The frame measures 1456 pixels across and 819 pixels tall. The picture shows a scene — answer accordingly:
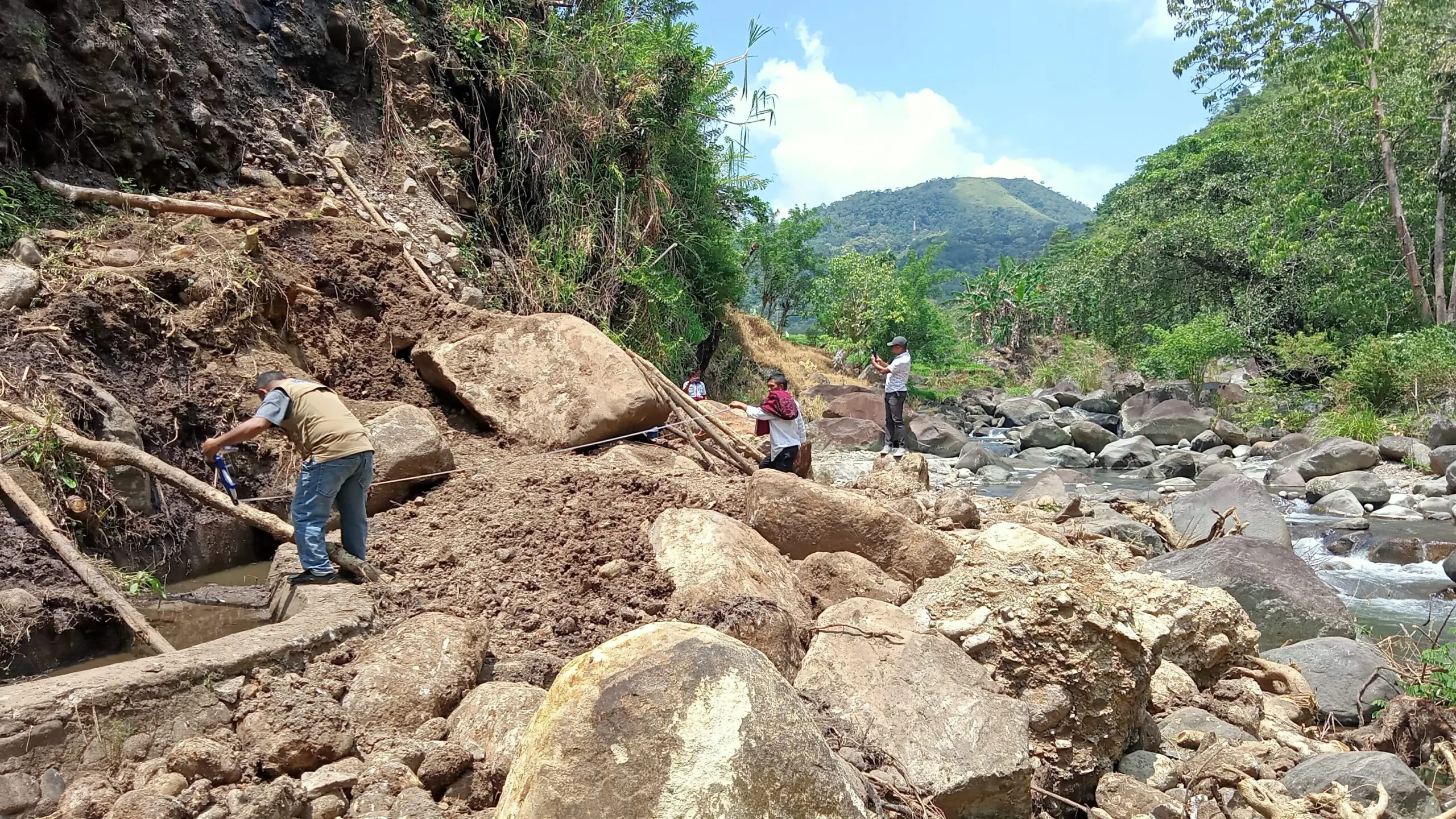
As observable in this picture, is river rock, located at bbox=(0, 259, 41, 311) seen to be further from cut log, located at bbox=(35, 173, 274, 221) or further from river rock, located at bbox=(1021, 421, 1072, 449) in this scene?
river rock, located at bbox=(1021, 421, 1072, 449)

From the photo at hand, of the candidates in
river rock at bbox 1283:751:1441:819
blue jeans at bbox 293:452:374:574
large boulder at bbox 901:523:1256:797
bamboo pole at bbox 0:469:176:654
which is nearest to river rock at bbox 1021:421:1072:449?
large boulder at bbox 901:523:1256:797

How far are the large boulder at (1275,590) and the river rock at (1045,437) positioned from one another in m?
13.0

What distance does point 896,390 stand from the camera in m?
13.4

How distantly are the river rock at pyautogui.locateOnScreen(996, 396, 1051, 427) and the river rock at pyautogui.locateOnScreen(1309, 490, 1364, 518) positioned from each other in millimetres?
11834

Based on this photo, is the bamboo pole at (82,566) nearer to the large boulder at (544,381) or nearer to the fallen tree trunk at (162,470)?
the fallen tree trunk at (162,470)

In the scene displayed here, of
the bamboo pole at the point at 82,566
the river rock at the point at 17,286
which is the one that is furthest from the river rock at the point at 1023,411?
the bamboo pole at the point at 82,566

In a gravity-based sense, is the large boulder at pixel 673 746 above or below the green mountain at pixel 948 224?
below

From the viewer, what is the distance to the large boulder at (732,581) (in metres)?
4.09

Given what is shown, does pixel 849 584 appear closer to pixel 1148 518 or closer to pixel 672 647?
pixel 672 647

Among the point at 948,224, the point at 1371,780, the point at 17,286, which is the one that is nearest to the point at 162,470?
the point at 17,286

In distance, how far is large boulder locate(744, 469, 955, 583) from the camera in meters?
5.84

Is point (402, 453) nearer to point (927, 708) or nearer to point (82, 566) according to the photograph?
point (82, 566)

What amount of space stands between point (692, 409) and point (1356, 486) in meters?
9.83

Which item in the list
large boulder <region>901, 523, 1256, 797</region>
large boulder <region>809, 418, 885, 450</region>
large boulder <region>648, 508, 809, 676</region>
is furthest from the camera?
large boulder <region>809, 418, 885, 450</region>
